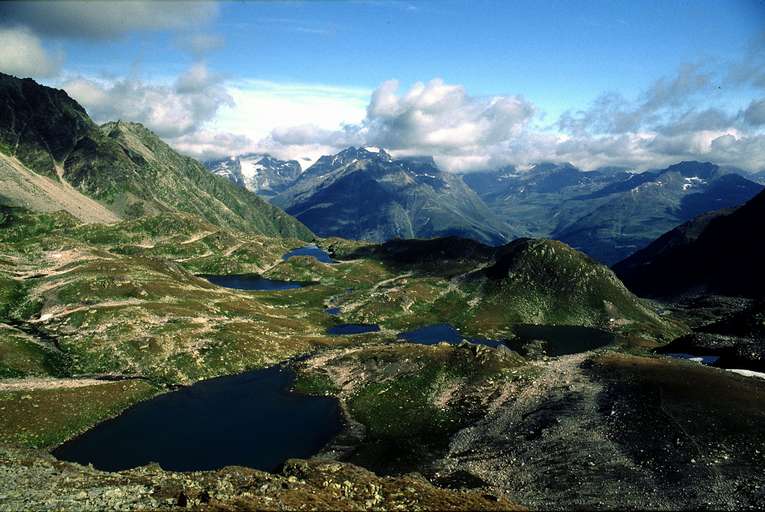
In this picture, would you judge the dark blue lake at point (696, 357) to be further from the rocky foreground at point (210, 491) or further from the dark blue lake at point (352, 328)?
the rocky foreground at point (210, 491)

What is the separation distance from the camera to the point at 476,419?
8369 centimetres

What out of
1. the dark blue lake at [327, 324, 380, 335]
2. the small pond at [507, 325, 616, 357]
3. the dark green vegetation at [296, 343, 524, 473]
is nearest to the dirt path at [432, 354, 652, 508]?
the dark green vegetation at [296, 343, 524, 473]

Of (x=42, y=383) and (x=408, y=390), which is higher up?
(x=42, y=383)

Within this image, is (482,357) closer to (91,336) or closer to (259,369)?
(259,369)

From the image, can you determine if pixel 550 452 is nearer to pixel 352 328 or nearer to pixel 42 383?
pixel 42 383

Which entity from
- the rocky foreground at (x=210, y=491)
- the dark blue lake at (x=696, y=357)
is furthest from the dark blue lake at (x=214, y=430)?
the dark blue lake at (x=696, y=357)

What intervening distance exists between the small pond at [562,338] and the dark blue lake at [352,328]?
44.8 metres

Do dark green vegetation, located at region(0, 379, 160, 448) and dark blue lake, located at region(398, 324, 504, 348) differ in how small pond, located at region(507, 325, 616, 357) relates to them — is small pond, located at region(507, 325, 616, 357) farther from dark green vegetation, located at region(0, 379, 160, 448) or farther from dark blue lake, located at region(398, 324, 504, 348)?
dark green vegetation, located at region(0, 379, 160, 448)

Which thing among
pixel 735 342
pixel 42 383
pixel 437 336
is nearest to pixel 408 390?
pixel 437 336

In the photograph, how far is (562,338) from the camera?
556 ft

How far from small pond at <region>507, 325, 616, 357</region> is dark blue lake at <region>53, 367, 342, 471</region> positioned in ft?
275

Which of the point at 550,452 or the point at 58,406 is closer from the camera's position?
the point at 550,452

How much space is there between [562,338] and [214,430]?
125m

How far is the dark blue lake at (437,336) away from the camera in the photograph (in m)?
154
